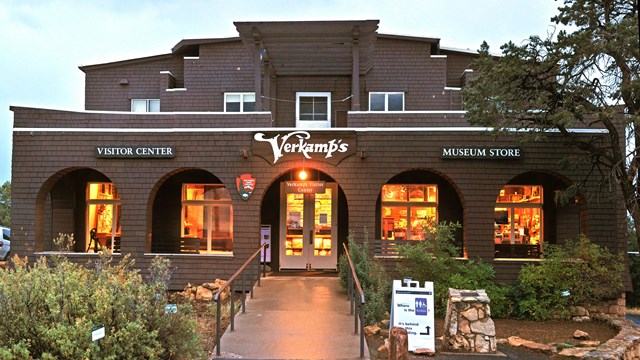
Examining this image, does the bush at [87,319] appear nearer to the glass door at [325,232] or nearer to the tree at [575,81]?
the tree at [575,81]

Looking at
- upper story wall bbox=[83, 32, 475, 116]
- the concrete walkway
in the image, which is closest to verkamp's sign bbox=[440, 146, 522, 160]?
upper story wall bbox=[83, 32, 475, 116]

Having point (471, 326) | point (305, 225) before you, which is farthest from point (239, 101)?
point (471, 326)

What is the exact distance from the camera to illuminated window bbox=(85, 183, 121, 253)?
Result: 16562 millimetres

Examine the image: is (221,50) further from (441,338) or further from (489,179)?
(441,338)

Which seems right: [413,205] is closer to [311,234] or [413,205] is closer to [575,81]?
[311,234]

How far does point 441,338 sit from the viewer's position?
1023 cm

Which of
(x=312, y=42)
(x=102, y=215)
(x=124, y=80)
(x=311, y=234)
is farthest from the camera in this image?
(x=124, y=80)

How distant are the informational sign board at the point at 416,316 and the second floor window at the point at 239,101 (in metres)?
10.7

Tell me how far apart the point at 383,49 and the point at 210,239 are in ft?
27.3

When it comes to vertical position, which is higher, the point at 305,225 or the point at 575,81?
the point at 575,81

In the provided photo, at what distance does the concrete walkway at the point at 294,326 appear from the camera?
8000 mm

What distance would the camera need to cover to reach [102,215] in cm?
1678

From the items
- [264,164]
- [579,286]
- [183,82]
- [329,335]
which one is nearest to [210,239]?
[264,164]

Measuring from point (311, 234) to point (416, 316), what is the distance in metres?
7.77
